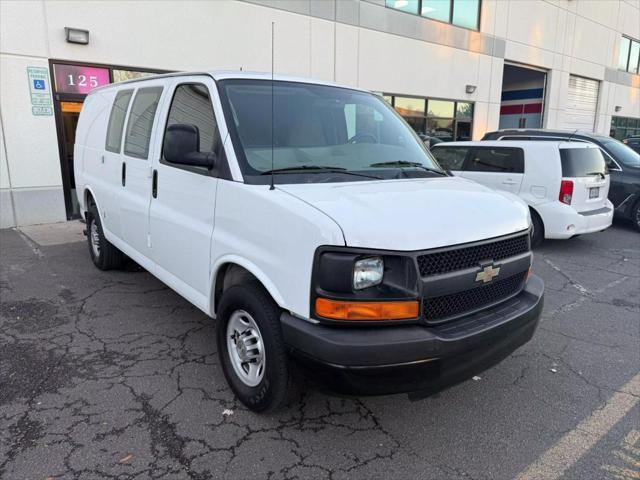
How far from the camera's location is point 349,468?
265cm

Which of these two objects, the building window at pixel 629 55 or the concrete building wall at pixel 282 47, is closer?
the concrete building wall at pixel 282 47

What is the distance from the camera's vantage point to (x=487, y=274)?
110 inches

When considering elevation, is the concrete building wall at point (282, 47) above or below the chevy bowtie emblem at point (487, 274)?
→ above

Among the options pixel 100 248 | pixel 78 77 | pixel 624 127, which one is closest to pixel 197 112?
pixel 100 248

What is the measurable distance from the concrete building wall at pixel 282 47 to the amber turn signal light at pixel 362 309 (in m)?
8.20

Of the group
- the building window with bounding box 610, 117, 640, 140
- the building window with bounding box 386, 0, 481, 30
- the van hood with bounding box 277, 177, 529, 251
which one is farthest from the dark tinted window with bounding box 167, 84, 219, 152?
the building window with bounding box 610, 117, 640, 140

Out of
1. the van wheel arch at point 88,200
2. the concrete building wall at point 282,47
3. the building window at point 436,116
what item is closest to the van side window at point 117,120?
the van wheel arch at point 88,200

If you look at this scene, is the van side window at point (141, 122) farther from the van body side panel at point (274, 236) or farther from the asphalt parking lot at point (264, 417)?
the asphalt parking lot at point (264, 417)

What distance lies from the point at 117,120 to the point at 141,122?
797 mm

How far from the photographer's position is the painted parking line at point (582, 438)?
8.75ft

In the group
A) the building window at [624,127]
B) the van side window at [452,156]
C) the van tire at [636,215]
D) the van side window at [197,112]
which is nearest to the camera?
the van side window at [197,112]

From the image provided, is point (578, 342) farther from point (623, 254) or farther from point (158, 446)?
point (623, 254)

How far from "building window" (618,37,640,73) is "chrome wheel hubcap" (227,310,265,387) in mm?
27587

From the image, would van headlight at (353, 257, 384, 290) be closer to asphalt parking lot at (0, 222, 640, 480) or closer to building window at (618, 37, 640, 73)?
asphalt parking lot at (0, 222, 640, 480)
